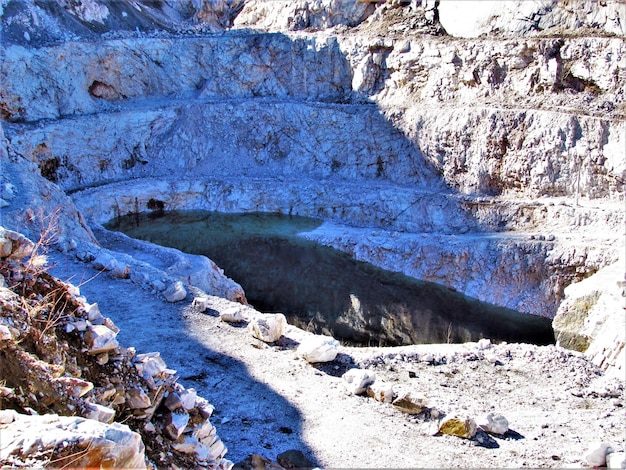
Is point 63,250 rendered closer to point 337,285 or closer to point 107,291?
point 107,291

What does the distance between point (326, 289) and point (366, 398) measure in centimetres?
1412

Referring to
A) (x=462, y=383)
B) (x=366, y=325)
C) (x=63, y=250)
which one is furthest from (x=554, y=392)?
(x=63, y=250)

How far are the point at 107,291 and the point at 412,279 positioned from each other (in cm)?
1507

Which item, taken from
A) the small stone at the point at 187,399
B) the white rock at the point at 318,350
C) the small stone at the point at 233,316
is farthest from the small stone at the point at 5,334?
the small stone at the point at 233,316

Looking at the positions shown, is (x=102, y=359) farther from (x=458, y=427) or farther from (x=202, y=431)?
(x=458, y=427)

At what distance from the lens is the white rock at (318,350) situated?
1262 cm

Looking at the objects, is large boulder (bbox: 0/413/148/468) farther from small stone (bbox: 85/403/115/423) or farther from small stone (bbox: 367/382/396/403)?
small stone (bbox: 367/382/396/403)

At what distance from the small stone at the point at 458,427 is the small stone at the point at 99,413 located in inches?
242

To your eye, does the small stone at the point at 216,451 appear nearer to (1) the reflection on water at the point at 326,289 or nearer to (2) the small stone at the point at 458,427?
(2) the small stone at the point at 458,427

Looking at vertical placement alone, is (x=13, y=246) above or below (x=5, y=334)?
above

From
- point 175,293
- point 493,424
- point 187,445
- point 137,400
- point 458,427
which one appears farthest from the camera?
point 175,293

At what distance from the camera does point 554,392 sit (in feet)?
44.5

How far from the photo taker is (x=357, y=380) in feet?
38.3

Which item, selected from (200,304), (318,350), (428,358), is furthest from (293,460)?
(200,304)
